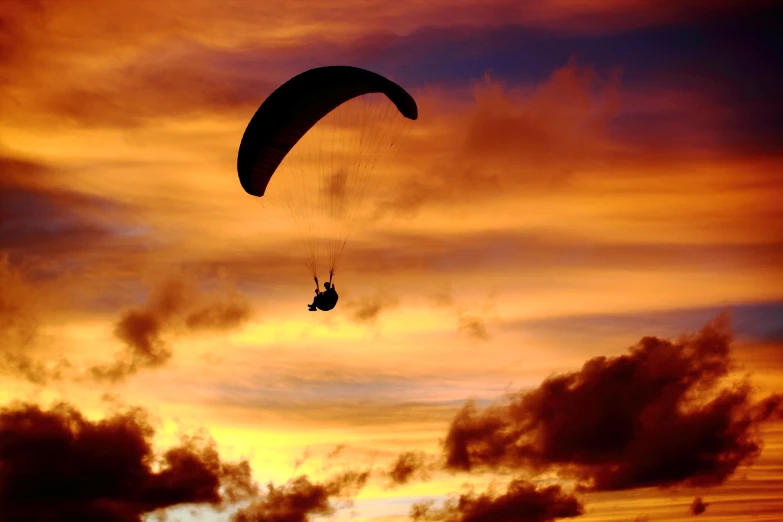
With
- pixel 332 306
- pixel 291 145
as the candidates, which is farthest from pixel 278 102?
pixel 332 306

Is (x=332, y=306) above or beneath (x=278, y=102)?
beneath

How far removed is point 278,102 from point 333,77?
3.32 m

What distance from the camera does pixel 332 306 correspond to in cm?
7256

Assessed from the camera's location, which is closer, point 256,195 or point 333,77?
point 333,77

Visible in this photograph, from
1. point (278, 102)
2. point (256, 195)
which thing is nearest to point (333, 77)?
point (278, 102)

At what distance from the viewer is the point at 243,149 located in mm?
72875

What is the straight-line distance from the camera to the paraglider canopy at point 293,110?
7038cm

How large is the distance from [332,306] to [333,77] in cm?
1201

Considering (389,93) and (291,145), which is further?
(291,145)

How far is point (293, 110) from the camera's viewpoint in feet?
236

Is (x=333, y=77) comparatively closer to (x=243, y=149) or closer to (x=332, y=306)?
(x=243, y=149)

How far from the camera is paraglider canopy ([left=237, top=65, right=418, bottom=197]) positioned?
231 feet

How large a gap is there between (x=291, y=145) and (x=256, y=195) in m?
3.49

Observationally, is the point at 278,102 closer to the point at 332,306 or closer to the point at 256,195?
the point at 256,195
